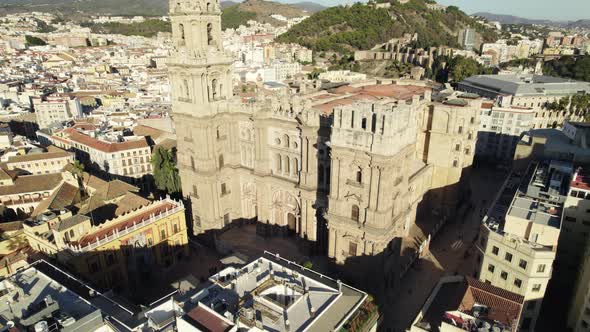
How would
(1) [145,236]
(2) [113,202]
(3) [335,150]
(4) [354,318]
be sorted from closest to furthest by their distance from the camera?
(4) [354,318] → (3) [335,150] → (1) [145,236] → (2) [113,202]

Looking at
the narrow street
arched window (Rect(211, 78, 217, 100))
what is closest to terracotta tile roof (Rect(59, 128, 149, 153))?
arched window (Rect(211, 78, 217, 100))

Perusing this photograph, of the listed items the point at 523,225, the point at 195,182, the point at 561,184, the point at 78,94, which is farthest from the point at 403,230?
the point at 78,94

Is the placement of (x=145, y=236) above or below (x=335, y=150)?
below

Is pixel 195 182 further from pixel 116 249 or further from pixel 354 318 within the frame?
pixel 354 318

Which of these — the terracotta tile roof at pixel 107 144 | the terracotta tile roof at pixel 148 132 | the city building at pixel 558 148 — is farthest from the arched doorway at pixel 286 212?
the terracotta tile roof at pixel 148 132

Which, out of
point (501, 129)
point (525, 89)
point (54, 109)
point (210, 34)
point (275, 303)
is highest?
point (210, 34)

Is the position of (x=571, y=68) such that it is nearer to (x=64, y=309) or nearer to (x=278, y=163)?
(x=278, y=163)

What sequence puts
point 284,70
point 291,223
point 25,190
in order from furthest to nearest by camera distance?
point 284,70, point 25,190, point 291,223

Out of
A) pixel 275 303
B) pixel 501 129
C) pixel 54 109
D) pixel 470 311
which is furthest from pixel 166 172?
pixel 501 129
